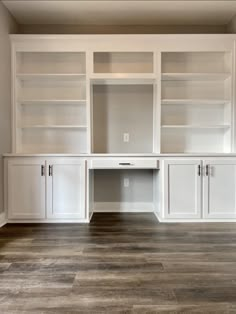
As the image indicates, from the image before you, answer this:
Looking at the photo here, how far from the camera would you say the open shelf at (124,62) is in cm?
391

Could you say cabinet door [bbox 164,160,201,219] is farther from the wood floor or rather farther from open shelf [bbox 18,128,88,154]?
open shelf [bbox 18,128,88,154]

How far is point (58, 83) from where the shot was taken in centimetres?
391

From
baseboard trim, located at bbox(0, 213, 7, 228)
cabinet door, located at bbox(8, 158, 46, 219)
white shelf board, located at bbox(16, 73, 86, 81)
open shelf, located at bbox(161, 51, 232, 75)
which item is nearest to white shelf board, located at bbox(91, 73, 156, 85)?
white shelf board, located at bbox(16, 73, 86, 81)

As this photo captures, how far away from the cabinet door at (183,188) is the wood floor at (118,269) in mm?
229

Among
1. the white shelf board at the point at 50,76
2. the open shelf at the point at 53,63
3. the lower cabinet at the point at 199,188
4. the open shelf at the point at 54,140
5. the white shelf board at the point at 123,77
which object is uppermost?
the open shelf at the point at 53,63

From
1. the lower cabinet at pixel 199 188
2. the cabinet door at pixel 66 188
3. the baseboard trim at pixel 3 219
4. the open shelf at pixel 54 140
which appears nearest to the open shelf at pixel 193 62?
the lower cabinet at pixel 199 188

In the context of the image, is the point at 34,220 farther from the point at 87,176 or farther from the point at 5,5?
the point at 5,5

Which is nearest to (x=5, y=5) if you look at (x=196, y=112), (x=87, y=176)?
(x=87, y=176)

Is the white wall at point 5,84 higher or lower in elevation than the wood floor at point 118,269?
higher

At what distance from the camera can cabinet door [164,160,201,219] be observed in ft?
11.3

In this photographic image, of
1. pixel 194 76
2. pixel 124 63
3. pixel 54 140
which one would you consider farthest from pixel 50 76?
pixel 194 76

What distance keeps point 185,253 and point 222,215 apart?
1287mm

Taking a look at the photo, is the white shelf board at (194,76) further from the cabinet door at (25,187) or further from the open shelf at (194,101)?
the cabinet door at (25,187)

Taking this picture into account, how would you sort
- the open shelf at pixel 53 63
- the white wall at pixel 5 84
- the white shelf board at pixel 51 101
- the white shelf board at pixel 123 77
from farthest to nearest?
the open shelf at pixel 53 63, the white shelf board at pixel 51 101, the white shelf board at pixel 123 77, the white wall at pixel 5 84
